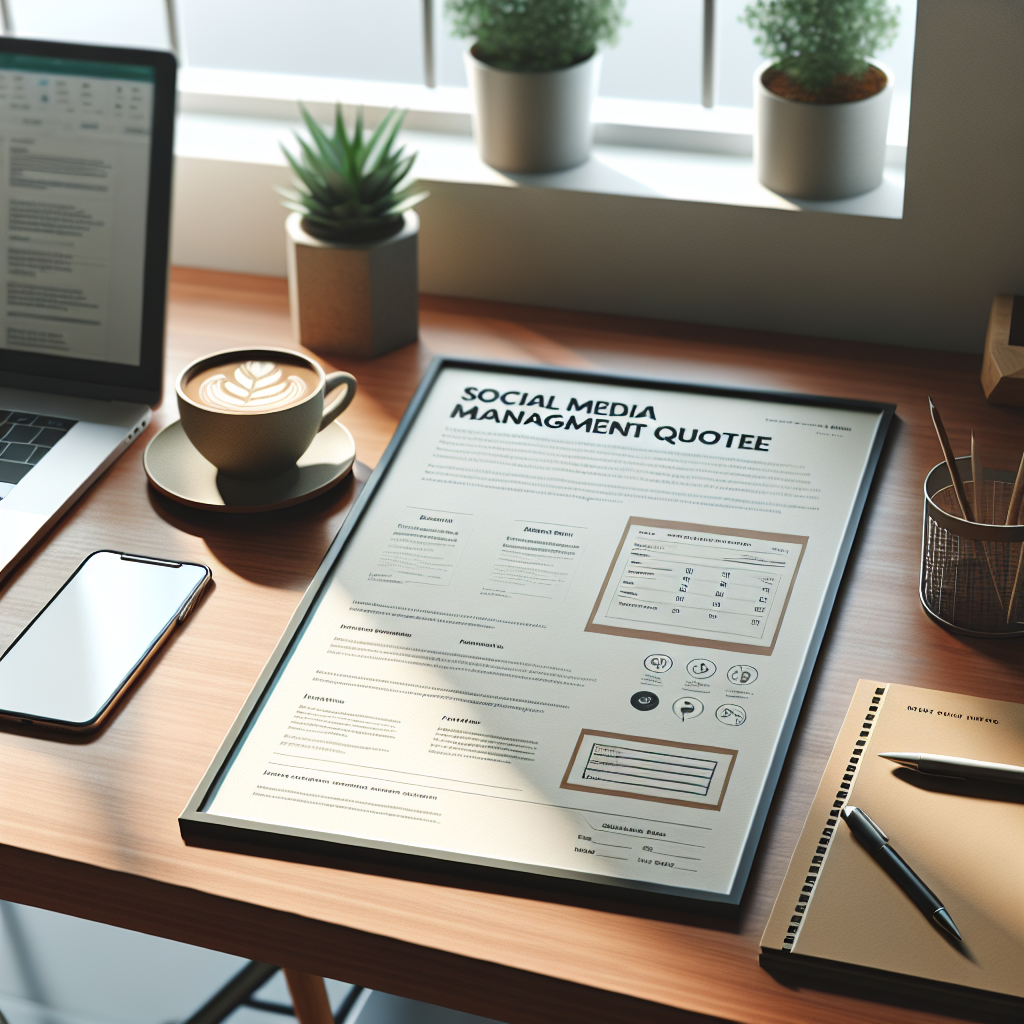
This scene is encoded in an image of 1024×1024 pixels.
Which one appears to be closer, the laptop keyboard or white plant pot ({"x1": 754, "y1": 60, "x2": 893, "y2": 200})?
the laptop keyboard

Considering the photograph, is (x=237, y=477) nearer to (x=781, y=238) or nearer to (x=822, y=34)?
(x=781, y=238)

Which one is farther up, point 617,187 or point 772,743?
point 617,187

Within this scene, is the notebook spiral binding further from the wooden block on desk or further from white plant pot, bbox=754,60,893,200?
white plant pot, bbox=754,60,893,200

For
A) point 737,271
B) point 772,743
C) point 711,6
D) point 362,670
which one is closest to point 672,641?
point 772,743

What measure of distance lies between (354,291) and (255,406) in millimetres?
262

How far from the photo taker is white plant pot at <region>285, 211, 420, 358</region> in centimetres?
128

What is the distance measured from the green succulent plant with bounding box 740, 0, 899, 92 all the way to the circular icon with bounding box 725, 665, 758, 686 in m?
0.71

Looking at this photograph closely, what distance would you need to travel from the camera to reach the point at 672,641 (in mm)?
922

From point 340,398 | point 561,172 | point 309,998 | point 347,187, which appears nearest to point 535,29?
point 561,172

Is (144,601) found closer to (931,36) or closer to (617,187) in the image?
(617,187)

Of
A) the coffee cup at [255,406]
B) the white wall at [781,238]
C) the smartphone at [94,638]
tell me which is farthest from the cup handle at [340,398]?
the white wall at [781,238]

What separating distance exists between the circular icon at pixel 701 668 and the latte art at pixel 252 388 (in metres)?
0.41

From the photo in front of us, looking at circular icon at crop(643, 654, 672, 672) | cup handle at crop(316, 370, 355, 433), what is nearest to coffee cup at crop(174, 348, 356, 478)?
cup handle at crop(316, 370, 355, 433)

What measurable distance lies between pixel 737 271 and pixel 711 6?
0.33m
